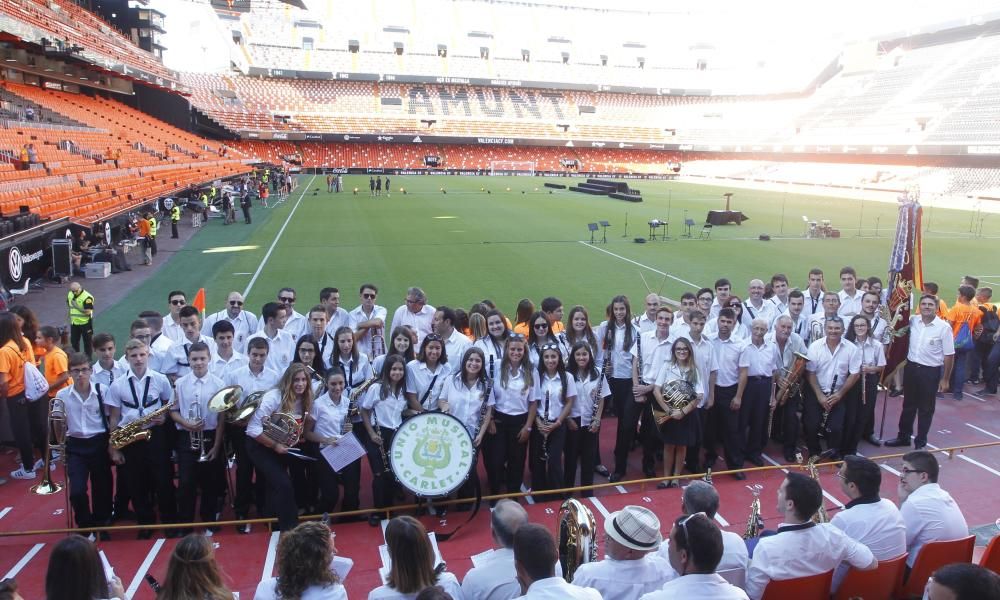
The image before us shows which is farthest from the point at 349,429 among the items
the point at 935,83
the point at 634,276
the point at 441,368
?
the point at 935,83

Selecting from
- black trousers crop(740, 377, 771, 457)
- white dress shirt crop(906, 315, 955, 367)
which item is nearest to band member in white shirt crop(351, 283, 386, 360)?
black trousers crop(740, 377, 771, 457)

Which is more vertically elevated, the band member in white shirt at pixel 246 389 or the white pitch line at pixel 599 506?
the band member in white shirt at pixel 246 389

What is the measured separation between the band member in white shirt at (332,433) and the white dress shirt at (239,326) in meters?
2.74

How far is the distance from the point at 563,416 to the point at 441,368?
54.7 inches

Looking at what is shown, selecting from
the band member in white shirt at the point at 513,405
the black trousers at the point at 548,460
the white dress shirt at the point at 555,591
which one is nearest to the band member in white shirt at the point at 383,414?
the band member in white shirt at the point at 513,405

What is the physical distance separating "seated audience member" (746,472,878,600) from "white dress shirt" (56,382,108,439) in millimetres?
5896

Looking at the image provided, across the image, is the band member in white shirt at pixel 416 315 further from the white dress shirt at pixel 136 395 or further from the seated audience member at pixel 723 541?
the seated audience member at pixel 723 541

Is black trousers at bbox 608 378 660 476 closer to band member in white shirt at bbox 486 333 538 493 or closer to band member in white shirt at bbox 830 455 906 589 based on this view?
band member in white shirt at bbox 486 333 538 493

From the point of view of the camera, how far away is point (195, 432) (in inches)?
264

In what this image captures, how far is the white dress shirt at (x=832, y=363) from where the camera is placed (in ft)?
27.6

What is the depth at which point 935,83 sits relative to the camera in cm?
6738

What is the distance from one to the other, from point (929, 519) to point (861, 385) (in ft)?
13.4

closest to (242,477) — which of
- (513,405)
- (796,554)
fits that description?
(513,405)

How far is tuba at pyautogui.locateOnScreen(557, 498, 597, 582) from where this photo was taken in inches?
181
